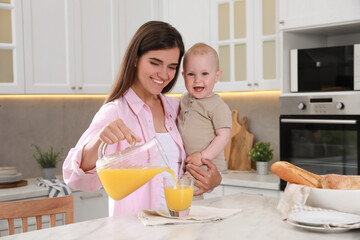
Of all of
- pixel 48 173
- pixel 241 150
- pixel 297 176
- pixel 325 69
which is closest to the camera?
pixel 297 176

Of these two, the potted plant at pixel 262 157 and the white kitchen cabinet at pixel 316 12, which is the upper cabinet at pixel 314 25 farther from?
the potted plant at pixel 262 157

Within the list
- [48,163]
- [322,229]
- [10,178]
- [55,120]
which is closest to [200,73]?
[322,229]

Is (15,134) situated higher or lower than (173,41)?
lower

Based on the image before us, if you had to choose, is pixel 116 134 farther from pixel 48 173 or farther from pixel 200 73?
pixel 48 173

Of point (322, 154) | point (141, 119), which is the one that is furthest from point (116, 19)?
point (141, 119)

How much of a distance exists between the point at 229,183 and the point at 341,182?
1.99 meters

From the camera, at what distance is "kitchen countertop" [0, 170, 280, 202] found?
303 centimetres

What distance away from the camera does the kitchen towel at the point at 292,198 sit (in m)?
1.40

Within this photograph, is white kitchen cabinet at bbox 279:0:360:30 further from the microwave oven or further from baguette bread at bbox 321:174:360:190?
baguette bread at bbox 321:174:360:190

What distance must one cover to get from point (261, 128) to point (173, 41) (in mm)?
2195

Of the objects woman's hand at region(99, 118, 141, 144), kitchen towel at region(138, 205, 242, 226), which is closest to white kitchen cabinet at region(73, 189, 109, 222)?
kitchen towel at region(138, 205, 242, 226)

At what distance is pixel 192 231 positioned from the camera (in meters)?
1.25

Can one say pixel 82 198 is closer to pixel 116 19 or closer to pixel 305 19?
pixel 116 19

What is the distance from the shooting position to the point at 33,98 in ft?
12.3
